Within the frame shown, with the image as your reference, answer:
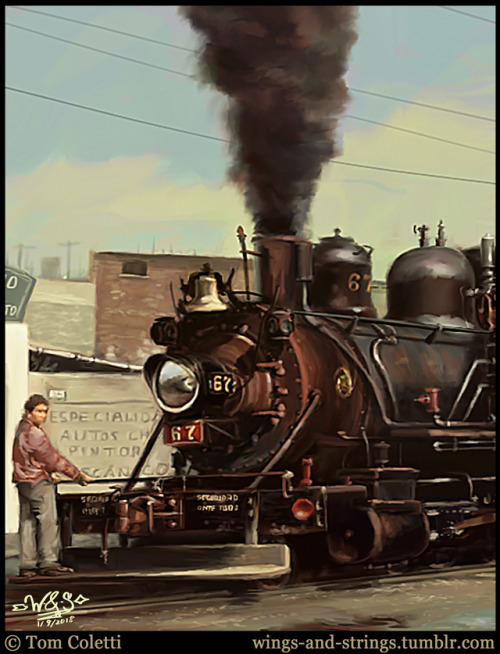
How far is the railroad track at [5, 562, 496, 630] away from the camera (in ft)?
23.4

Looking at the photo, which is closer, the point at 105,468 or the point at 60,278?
the point at 105,468

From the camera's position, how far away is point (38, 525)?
7879 millimetres

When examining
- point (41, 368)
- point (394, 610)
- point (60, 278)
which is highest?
point (60, 278)

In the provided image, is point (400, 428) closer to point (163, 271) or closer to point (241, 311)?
point (241, 311)

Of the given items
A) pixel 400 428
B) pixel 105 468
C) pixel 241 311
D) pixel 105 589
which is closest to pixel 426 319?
pixel 400 428

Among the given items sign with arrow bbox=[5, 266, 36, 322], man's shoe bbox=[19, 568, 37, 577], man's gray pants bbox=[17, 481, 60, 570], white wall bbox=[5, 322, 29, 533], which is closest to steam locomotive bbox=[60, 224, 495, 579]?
man's gray pants bbox=[17, 481, 60, 570]

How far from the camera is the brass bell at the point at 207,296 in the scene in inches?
345

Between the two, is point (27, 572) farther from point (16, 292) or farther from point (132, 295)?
point (132, 295)

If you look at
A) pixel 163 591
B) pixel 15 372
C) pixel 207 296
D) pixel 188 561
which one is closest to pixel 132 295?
pixel 15 372

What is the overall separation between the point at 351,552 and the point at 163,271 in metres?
12.6

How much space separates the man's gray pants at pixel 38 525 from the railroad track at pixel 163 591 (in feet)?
0.80

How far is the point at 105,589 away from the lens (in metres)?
7.85
